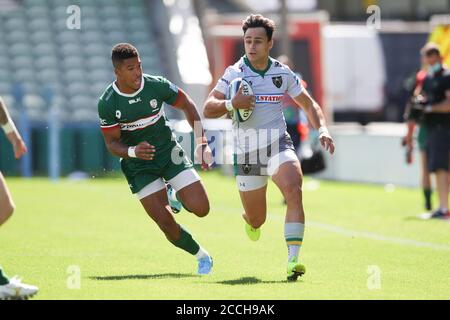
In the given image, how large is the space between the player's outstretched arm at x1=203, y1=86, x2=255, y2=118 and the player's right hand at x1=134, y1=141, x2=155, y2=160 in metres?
0.63

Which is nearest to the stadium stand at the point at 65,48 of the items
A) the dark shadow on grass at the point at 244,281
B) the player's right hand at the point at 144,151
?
the player's right hand at the point at 144,151

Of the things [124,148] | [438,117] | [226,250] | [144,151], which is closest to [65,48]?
[438,117]

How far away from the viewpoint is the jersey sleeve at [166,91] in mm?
11211

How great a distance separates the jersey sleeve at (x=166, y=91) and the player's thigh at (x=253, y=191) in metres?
1.06

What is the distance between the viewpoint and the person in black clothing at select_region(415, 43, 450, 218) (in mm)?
17156

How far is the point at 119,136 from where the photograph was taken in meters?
11.1

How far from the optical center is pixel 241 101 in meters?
10.6

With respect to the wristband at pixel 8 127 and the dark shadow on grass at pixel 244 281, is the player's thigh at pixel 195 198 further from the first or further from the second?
the wristband at pixel 8 127

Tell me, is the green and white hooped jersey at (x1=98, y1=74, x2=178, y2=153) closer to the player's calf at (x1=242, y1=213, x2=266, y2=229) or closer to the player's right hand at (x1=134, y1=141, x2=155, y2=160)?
the player's right hand at (x1=134, y1=141, x2=155, y2=160)

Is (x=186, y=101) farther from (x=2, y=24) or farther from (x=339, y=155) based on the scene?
(x=2, y=24)

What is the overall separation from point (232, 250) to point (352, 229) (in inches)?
123

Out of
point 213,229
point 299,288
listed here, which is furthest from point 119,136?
point 213,229

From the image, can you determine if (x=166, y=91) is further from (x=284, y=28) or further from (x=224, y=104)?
(x=284, y=28)

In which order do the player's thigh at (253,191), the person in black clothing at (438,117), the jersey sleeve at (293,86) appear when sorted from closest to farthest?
the jersey sleeve at (293,86), the player's thigh at (253,191), the person in black clothing at (438,117)
